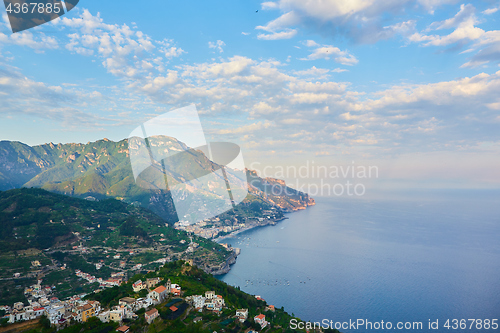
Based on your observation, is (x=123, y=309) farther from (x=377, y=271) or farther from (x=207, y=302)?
(x=377, y=271)

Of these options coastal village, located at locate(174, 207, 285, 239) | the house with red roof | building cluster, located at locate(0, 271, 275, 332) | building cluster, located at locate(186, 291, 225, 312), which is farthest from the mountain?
the house with red roof

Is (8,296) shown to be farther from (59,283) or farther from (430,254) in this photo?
(430,254)

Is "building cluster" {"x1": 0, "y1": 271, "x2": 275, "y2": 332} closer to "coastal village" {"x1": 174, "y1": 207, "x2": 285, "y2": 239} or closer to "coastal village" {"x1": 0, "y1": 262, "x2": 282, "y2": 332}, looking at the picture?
"coastal village" {"x1": 0, "y1": 262, "x2": 282, "y2": 332}

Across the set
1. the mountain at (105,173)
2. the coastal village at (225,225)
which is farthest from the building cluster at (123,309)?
the mountain at (105,173)

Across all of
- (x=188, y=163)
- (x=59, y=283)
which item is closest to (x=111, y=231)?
(x=59, y=283)

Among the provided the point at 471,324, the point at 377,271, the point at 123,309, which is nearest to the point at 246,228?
the point at 377,271

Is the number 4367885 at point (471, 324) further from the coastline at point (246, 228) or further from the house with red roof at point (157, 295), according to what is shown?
the coastline at point (246, 228)
